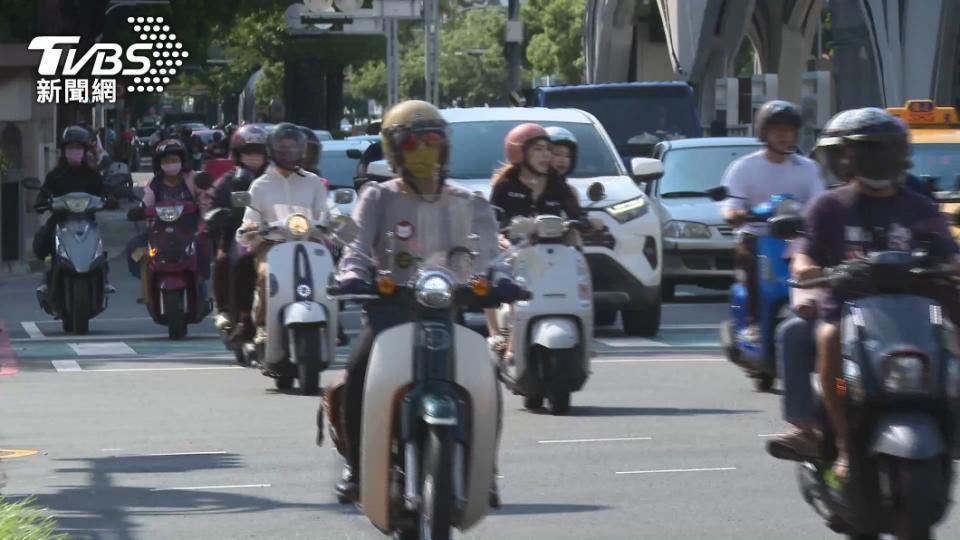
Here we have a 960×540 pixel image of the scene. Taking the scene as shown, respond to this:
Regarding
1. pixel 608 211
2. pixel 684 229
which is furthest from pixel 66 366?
pixel 684 229

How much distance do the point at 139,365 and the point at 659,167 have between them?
415 cm

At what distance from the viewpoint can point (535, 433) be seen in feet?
39.8

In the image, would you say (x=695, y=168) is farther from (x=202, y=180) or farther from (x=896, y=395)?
(x=896, y=395)

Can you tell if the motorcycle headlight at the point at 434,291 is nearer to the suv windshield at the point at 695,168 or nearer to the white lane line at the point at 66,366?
the white lane line at the point at 66,366

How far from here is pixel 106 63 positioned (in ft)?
152

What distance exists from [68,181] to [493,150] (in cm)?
385

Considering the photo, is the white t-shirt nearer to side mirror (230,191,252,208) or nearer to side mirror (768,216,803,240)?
side mirror (230,191,252,208)

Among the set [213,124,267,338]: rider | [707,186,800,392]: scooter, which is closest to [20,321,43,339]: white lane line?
[213,124,267,338]: rider

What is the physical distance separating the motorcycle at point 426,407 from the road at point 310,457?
119 cm

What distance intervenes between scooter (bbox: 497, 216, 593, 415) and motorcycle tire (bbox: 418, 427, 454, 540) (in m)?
5.36

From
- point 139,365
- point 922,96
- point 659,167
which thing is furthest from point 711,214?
point 922,96

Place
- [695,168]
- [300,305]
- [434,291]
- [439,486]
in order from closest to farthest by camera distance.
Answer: [439,486] → [434,291] → [300,305] → [695,168]

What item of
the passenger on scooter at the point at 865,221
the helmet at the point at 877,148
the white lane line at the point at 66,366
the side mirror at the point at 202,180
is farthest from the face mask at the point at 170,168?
the helmet at the point at 877,148

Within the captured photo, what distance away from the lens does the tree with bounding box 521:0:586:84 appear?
117m
